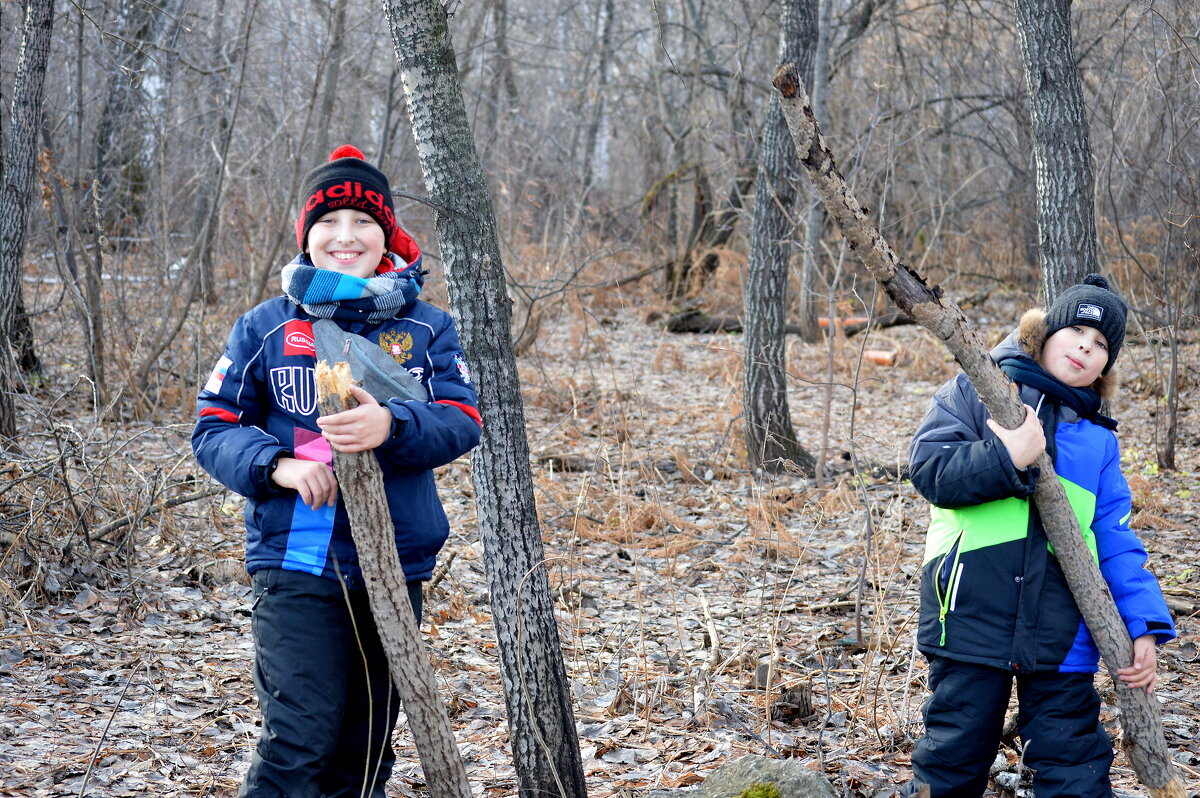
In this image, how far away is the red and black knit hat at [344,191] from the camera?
8.28ft

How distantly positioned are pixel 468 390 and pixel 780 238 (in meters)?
4.96

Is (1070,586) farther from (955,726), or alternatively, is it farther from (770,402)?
(770,402)

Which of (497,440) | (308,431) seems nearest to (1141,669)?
(497,440)

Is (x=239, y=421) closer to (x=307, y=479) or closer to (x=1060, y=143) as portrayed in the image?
(x=307, y=479)

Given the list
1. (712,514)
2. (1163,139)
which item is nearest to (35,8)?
(712,514)

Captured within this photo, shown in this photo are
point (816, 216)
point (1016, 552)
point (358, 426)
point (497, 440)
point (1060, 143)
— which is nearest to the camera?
point (358, 426)

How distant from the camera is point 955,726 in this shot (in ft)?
8.66

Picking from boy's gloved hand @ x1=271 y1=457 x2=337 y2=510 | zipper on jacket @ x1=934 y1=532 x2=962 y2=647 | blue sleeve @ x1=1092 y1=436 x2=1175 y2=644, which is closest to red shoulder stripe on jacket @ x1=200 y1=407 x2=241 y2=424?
boy's gloved hand @ x1=271 y1=457 x2=337 y2=510

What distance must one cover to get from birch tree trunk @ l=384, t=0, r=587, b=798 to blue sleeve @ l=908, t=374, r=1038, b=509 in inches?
42.5

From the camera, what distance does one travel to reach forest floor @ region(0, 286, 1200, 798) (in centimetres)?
336

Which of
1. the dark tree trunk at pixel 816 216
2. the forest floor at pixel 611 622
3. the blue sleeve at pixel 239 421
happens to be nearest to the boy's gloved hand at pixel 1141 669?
the forest floor at pixel 611 622

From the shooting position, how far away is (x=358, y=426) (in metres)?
2.09

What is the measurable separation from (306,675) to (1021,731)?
191cm

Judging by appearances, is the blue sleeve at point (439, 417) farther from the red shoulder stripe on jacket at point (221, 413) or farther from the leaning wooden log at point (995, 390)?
the leaning wooden log at point (995, 390)
